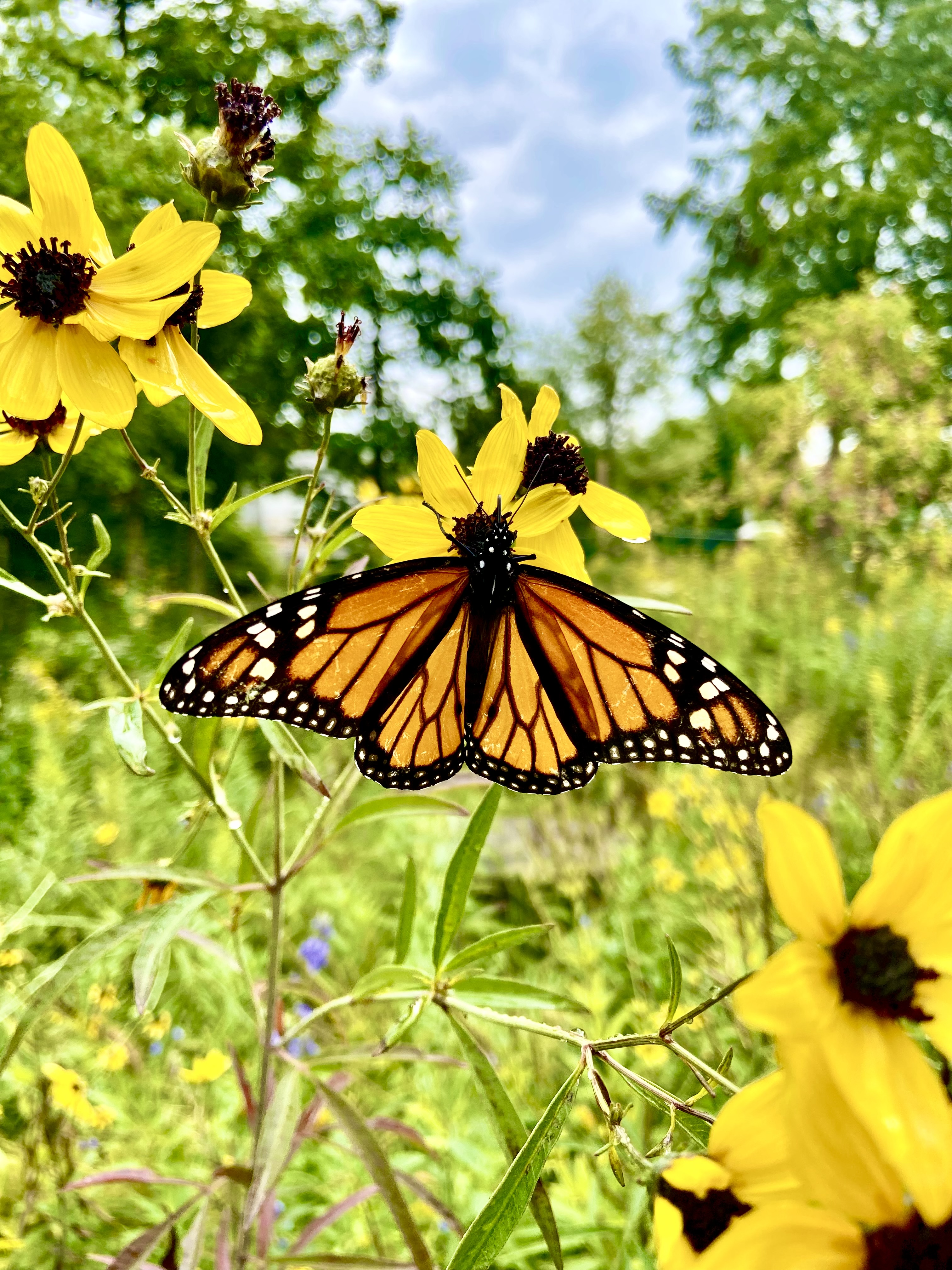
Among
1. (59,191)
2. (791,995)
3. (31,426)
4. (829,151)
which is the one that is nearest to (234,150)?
(59,191)

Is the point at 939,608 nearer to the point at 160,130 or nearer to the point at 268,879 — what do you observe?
the point at 160,130

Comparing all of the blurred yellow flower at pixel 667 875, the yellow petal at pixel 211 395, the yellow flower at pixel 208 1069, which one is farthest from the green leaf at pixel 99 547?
the blurred yellow flower at pixel 667 875

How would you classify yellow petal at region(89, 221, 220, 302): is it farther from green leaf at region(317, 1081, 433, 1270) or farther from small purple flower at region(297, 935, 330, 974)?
small purple flower at region(297, 935, 330, 974)

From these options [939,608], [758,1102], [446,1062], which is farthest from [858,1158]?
[939,608]

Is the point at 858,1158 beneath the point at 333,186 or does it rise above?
beneath

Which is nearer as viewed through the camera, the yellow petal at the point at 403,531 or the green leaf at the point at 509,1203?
the green leaf at the point at 509,1203

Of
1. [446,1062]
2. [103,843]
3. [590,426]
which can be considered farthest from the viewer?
[590,426]

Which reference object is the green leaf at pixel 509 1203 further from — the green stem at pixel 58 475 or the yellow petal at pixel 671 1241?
the green stem at pixel 58 475
